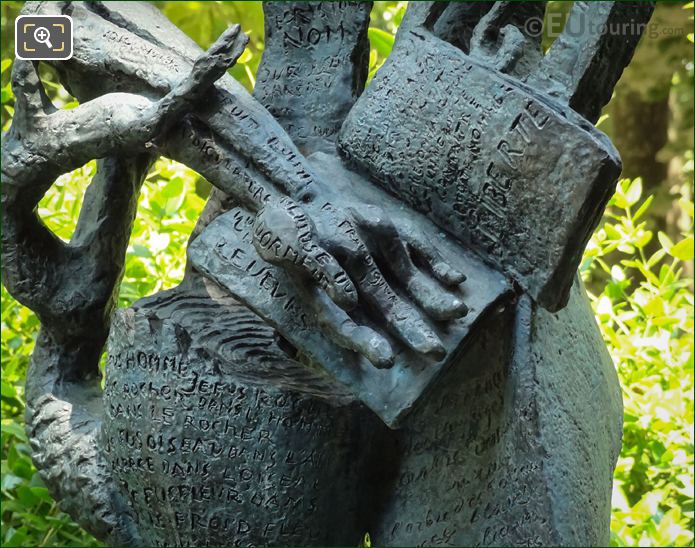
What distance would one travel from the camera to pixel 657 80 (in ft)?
11.3

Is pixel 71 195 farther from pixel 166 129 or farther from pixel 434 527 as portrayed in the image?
pixel 434 527

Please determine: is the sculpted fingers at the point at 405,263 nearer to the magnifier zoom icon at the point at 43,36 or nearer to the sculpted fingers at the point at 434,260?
the sculpted fingers at the point at 434,260

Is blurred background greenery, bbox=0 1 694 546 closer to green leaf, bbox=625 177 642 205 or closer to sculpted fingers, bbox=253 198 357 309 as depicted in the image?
green leaf, bbox=625 177 642 205

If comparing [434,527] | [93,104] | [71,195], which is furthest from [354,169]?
[71,195]

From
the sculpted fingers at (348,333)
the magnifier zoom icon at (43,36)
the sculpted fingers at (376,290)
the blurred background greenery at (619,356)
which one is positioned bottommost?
the blurred background greenery at (619,356)

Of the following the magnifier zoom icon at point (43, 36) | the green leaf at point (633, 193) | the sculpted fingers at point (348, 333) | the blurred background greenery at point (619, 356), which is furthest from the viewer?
the green leaf at point (633, 193)

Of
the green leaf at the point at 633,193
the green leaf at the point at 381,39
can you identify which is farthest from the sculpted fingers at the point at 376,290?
the green leaf at the point at 633,193

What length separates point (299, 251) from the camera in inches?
44.6

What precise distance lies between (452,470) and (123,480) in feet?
1.29

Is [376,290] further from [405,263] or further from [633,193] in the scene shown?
[633,193]

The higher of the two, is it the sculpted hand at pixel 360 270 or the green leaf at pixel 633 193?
the sculpted hand at pixel 360 270

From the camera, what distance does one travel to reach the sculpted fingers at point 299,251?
112cm

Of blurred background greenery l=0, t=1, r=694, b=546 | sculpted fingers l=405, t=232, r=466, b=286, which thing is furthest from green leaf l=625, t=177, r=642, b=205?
sculpted fingers l=405, t=232, r=466, b=286

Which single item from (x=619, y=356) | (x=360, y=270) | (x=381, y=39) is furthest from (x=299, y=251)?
(x=619, y=356)
